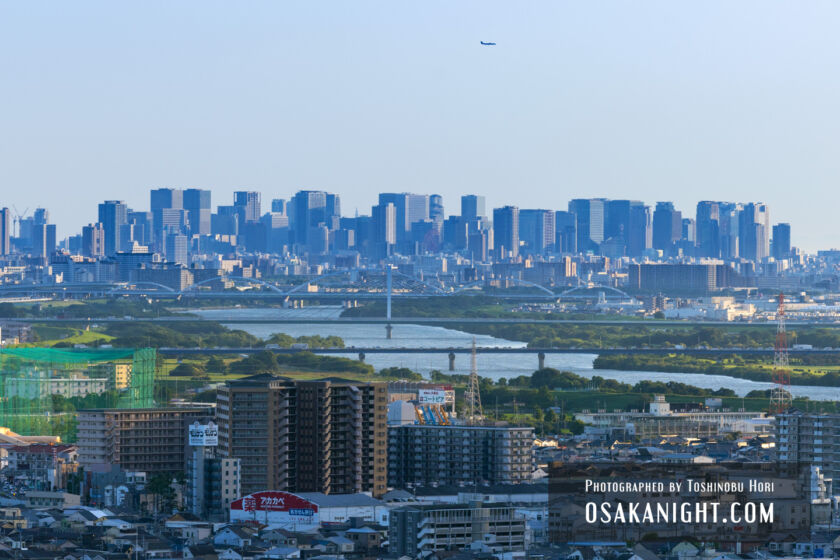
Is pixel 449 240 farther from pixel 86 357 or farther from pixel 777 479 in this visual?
pixel 777 479

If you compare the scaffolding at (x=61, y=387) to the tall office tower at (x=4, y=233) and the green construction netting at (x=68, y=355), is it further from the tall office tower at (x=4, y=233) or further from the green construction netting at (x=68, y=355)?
the tall office tower at (x=4, y=233)

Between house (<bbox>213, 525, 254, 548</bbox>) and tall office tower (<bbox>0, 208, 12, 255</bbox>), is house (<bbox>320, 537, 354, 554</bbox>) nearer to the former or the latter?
house (<bbox>213, 525, 254, 548</bbox>)

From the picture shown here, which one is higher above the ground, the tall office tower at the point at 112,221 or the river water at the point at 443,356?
the tall office tower at the point at 112,221

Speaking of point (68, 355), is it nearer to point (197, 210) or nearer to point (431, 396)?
point (431, 396)

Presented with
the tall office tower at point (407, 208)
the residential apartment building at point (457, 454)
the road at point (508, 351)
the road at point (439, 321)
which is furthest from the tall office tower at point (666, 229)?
the residential apartment building at point (457, 454)

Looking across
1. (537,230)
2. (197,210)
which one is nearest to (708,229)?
(537,230)

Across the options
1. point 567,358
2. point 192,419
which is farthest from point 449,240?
point 192,419

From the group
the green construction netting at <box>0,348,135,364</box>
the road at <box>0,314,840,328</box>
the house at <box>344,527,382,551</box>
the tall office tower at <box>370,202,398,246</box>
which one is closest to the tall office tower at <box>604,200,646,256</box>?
the tall office tower at <box>370,202,398,246</box>
